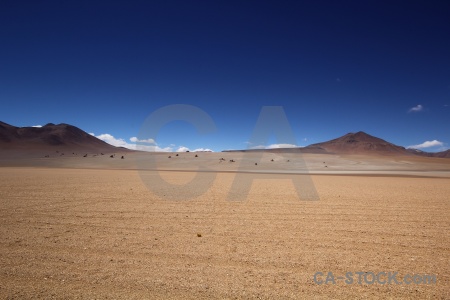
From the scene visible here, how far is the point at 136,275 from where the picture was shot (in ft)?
13.5

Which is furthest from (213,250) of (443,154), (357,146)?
(443,154)

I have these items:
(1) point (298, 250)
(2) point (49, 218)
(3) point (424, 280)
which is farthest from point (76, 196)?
(3) point (424, 280)

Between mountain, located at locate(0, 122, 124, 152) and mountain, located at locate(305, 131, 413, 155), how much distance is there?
128 metres

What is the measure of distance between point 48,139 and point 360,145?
540ft

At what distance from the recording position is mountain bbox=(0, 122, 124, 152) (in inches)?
4301

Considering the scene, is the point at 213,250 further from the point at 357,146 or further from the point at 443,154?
the point at 443,154

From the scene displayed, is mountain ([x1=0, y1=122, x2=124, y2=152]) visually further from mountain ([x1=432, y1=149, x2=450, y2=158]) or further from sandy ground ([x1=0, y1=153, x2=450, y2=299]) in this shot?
mountain ([x1=432, y1=149, x2=450, y2=158])

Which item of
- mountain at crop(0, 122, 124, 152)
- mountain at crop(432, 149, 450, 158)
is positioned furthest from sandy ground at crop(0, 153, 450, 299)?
mountain at crop(432, 149, 450, 158)

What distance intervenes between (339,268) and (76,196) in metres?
11.2

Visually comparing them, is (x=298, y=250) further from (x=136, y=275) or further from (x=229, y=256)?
(x=136, y=275)

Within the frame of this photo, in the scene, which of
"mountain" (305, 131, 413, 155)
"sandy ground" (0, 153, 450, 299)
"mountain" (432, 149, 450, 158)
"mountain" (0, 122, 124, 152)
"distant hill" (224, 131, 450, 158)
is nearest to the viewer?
"sandy ground" (0, 153, 450, 299)

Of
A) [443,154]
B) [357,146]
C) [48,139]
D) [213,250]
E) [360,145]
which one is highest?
[360,145]

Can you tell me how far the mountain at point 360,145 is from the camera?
14562 centimetres

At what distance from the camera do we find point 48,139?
120 metres
